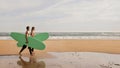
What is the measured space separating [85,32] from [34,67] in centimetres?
2735

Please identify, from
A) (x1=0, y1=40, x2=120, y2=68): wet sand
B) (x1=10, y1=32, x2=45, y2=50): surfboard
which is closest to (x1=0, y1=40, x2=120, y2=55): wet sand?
(x1=0, y1=40, x2=120, y2=68): wet sand

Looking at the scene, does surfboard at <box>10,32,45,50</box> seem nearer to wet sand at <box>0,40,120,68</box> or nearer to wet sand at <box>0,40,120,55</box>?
wet sand at <box>0,40,120,68</box>

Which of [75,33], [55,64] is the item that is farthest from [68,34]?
[55,64]

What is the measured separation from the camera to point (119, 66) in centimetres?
948

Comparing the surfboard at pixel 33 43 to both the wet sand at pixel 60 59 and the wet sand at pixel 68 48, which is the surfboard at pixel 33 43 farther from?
the wet sand at pixel 68 48

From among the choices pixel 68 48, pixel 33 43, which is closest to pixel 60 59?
pixel 33 43

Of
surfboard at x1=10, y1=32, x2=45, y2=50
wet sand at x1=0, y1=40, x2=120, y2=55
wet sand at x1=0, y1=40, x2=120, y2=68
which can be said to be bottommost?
wet sand at x1=0, y1=40, x2=120, y2=55

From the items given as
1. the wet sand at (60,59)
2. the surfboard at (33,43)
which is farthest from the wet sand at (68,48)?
the surfboard at (33,43)

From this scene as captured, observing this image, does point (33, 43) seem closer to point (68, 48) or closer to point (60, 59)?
point (60, 59)

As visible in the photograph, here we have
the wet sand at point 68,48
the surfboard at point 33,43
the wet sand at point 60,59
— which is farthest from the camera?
the wet sand at point 68,48

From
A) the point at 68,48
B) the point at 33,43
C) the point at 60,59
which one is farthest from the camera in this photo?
the point at 68,48

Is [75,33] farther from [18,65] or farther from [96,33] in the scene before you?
[18,65]

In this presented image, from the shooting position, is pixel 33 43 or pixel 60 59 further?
pixel 33 43

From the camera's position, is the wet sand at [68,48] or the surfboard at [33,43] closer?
the surfboard at [33,43]
